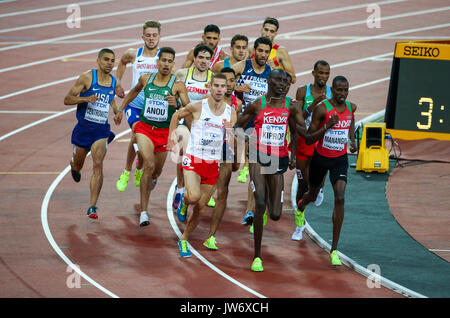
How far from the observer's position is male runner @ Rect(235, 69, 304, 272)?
1094cm

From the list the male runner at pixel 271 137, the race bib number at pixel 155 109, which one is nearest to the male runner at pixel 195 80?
the race bib number at pixel 155 109

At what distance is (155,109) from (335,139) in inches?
107

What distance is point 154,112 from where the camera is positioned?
12508 mm

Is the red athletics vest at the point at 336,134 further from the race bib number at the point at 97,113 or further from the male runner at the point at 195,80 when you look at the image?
the race bib number at the point at 97,113

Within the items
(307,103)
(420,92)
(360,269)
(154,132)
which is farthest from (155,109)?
(420,92)

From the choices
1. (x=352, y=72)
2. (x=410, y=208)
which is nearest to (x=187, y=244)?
(x=410, y=208)

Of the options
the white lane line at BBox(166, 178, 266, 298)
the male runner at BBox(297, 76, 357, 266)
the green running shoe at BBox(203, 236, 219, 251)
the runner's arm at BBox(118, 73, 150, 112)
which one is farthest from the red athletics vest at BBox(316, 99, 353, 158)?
the runner's arm at BBox(118, 73, 150, 112)

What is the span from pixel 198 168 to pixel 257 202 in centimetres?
97

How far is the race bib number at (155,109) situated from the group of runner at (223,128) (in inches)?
0.6

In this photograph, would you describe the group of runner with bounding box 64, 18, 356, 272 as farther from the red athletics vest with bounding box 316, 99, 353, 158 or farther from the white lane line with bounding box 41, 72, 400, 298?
the white lane line with bounding box 41, 72, 400, 298

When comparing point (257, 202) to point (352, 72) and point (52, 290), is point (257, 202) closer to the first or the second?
point (52, 290)

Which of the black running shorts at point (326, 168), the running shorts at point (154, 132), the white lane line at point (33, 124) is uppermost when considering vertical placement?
the running shorts at point (154, 132)

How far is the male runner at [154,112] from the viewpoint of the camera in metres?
12.4

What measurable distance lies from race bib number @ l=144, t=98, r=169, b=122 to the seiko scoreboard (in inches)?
203
